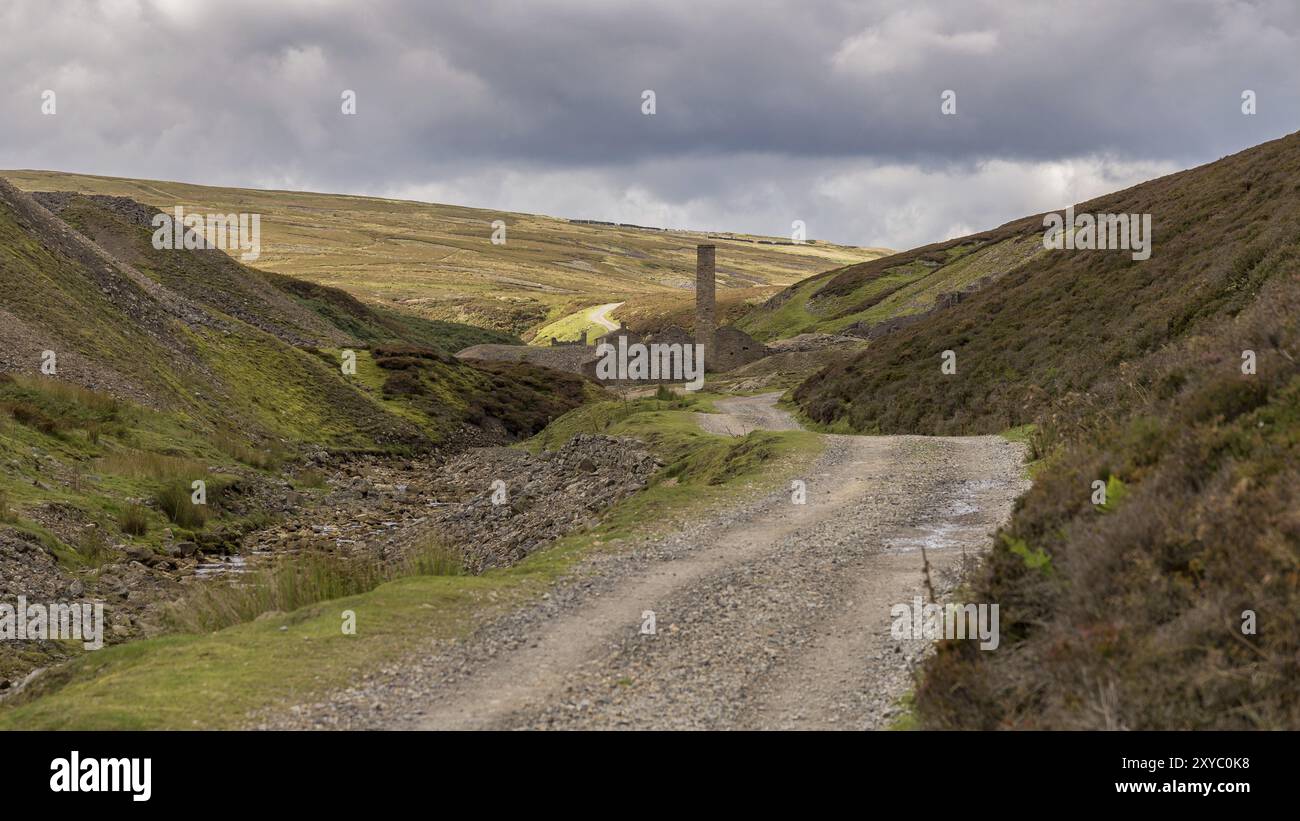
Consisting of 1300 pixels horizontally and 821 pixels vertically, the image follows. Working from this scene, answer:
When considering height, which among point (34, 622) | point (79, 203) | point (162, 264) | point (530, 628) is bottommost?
point (34, 622)

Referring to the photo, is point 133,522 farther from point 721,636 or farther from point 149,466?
point 721,636

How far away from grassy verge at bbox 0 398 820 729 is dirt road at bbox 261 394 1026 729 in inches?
21.0

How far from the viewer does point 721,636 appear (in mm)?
11273

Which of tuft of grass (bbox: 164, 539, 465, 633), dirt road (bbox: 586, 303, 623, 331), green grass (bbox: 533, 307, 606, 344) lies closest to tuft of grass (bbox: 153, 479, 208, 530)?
tuft of grass (bbox: 164, 539, 465, 633)

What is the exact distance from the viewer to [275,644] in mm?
11344

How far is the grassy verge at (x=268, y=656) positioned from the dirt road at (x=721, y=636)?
534mm

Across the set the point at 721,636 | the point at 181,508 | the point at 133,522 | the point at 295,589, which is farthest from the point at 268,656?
the point at 181,508

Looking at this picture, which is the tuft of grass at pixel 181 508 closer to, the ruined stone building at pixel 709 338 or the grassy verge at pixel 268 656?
the grassy verge at pixel 268 656

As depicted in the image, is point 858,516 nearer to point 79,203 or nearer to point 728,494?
point 728,494

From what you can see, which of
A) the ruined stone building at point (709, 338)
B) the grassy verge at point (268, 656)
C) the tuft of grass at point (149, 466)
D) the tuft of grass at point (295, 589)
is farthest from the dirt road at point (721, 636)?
the ruined stone building at point (709, 338)

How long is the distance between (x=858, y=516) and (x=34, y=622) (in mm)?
15387

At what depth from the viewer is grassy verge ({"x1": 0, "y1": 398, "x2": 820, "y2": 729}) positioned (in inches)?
367

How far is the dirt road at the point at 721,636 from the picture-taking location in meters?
9.05
